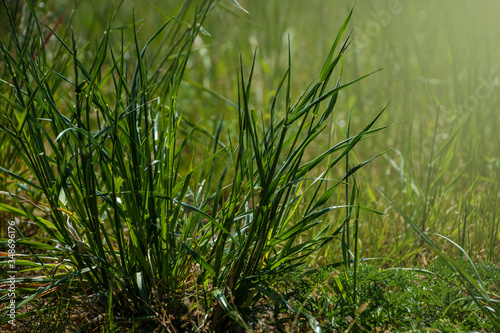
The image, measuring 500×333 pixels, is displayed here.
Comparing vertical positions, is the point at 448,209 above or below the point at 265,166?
below

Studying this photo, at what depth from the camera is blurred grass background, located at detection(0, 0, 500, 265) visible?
6.50ft

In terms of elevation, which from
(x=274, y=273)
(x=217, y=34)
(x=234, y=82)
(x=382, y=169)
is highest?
(x=217, y=34)

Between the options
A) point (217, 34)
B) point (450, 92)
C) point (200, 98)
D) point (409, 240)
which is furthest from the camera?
point (217, 34)

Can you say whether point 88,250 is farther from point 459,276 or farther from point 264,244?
point 459,276

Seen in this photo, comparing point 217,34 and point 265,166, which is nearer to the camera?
point 265,166

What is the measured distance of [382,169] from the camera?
2600 millimetres

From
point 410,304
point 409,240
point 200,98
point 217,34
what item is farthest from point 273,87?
point 410,304

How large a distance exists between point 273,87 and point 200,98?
1.48 feet

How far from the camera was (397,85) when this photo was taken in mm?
3156

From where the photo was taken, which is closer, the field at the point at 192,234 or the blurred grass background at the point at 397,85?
the field at the point at 192,234

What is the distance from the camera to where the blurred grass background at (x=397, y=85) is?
198cm

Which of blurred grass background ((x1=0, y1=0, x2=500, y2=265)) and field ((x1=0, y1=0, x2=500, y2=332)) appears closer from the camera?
field ((x1=0, y1=0, x2=500, y2=332))

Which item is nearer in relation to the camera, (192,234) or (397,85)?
(192,234)

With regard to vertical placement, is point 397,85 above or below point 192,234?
above
